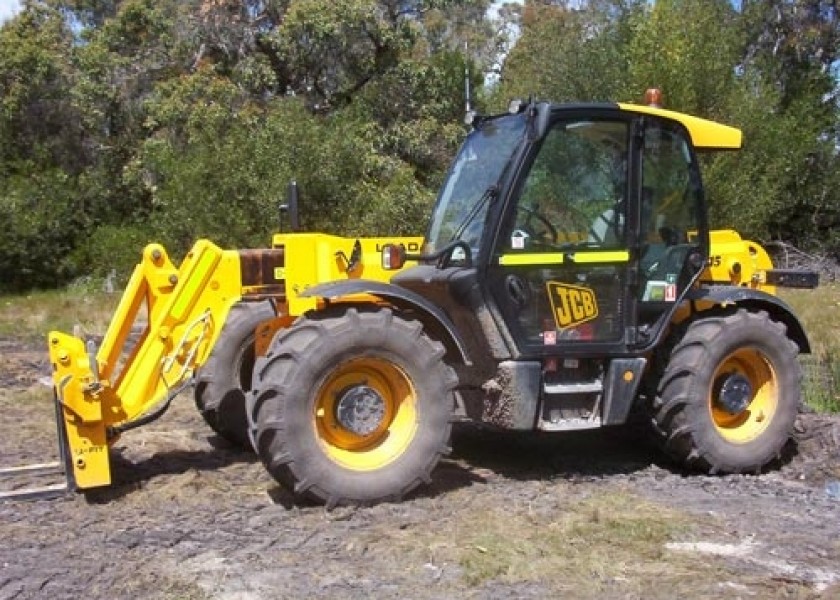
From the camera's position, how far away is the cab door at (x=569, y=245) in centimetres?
603

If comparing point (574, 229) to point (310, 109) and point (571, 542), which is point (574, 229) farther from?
point (310, 109)

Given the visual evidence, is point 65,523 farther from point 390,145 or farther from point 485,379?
point 390,145

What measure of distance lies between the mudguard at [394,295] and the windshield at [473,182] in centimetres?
44

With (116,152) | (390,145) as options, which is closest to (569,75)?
(390,145)

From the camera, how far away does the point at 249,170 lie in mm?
18828

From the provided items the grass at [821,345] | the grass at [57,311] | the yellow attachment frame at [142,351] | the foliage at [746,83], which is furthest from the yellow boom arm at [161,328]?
the foliage at [746,83]

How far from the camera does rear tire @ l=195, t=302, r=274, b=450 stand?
7.03m

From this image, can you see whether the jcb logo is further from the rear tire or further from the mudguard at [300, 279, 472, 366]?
the rear tire

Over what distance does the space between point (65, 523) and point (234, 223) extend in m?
13.7

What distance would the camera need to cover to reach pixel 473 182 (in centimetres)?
643

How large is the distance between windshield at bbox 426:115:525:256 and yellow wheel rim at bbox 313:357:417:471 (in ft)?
3.04

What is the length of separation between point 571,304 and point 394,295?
112cm

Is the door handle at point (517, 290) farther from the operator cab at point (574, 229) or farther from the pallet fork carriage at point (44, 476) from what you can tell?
the pallet fork carriage at point (44, 476)

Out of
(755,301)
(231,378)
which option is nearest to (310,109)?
(231,378)
